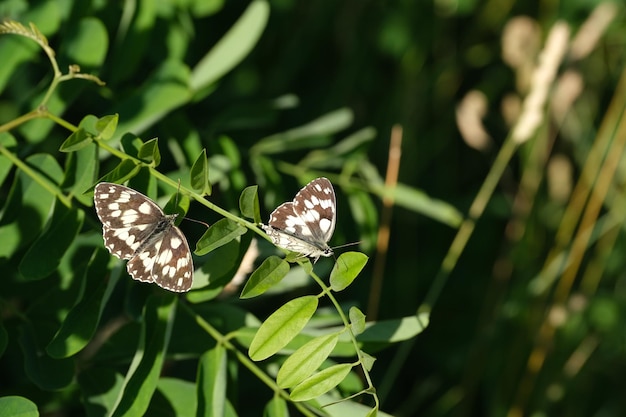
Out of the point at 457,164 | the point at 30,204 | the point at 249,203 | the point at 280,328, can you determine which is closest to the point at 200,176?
the point at 249,203

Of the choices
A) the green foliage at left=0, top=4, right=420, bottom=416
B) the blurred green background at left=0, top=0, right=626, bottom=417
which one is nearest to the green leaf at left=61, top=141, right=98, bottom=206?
the green foliage at left=0, top=4, right=420, bottom=416

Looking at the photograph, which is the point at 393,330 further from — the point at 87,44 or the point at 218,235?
the point at 87,44

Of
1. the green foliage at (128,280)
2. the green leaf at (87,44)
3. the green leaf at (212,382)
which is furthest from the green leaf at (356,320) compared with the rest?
the green leaf at (87,44)

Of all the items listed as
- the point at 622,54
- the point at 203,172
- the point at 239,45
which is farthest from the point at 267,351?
the point at 622,54

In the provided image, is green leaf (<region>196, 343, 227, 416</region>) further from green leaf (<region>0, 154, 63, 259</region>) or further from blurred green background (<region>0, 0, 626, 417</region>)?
blurred green background (<region>0, 0, 626, 417</region>)

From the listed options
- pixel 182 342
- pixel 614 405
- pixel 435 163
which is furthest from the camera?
pixel 435 163

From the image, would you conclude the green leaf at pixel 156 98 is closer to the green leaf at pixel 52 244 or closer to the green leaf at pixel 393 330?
the green leaf at pixel 52 244

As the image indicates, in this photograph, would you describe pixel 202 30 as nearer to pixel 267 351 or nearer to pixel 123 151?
pixel 123 151
